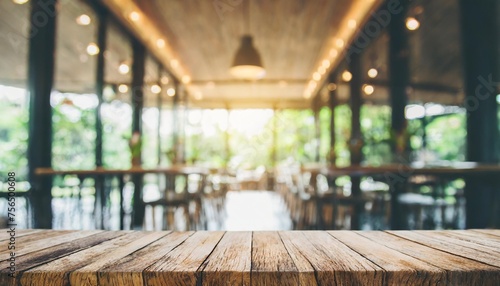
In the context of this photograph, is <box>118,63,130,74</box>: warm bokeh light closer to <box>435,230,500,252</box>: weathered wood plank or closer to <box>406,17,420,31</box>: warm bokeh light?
<box>406,17,420,31</box>: warm bokeh light

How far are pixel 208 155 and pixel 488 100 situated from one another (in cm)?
922

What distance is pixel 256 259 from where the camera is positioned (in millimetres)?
844

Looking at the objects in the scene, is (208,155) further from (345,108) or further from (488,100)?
(488,100)

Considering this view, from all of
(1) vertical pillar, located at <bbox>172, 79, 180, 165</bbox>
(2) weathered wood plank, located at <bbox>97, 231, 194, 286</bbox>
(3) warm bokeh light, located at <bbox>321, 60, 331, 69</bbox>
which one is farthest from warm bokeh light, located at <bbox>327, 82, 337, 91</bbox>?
(2) weathered wood plank, located at <bbox>97, 231, 194, 286</bbox>

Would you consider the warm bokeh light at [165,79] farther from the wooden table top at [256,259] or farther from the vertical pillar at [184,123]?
the wooden table top at [256,259]

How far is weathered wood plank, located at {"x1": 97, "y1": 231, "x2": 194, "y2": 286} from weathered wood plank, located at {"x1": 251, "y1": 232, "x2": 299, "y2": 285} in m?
0.23

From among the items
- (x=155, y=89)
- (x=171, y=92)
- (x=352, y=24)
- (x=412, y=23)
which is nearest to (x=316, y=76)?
(x=352, y=24)

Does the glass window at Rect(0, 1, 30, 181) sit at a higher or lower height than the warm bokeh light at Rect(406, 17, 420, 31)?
lower

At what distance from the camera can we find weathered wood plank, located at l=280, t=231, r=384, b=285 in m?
0.75

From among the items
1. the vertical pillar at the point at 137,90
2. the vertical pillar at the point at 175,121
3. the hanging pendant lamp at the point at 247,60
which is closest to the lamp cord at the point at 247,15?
the hanging pendant lamp at the point at 247,60

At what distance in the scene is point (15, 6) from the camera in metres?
3.44

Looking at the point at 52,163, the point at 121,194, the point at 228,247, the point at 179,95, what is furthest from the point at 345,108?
the point at 228,247

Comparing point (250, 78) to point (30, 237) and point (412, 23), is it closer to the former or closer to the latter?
point (412, 23)

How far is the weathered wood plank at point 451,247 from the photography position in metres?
0.83
